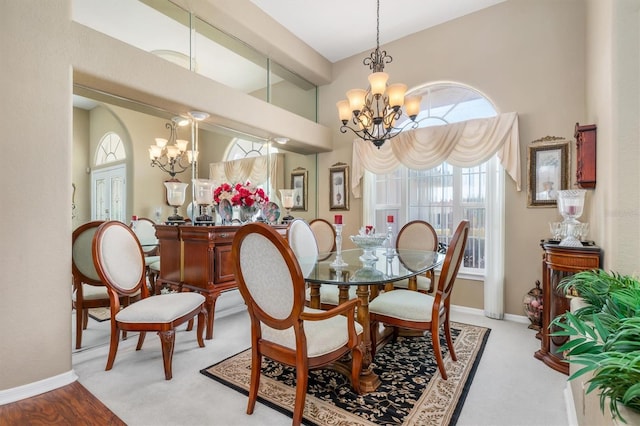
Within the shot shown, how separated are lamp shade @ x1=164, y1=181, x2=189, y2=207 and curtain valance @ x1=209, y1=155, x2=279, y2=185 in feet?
1.36

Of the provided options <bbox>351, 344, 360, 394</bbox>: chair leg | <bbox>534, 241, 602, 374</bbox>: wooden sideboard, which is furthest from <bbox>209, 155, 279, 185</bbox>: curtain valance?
<bbox>534, 241, 602, 374</bbox>: wooden sideboard

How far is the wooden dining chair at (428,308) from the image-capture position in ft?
6.70

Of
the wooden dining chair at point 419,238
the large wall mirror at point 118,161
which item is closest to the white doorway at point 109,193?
the large wall mirror at point 118,161

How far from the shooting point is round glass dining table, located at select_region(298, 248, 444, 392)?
75.1 inches

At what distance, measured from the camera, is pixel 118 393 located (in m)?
1.97

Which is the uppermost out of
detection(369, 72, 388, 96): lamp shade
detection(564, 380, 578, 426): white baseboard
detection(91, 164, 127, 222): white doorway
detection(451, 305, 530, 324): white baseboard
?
detection(369, 72, 388, 96): lamp shade

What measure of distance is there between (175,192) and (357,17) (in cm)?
310

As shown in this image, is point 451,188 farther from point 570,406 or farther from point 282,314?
point 282,314

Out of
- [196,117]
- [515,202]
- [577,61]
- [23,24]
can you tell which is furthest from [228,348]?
[577,61]

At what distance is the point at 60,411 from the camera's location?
180cm

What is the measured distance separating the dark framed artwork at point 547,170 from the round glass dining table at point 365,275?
1570mm

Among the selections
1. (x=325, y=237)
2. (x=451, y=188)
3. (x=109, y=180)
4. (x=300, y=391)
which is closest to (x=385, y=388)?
(x=300, y=391)

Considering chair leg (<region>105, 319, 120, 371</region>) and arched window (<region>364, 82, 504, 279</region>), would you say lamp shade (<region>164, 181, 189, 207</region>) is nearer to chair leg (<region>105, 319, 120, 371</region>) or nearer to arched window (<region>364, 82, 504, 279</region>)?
chair leg (<region>105, 319, 120, 371</region>)

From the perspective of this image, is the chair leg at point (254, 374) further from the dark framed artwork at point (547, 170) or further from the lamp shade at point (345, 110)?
the dark framed artwork at point (547, 170)
